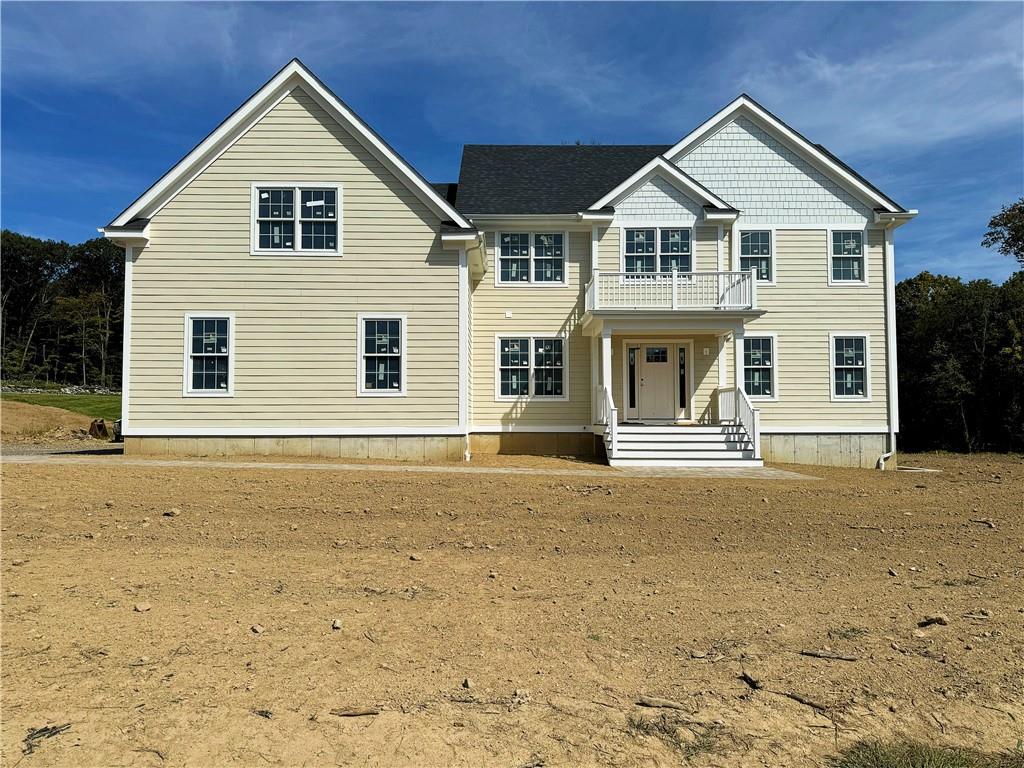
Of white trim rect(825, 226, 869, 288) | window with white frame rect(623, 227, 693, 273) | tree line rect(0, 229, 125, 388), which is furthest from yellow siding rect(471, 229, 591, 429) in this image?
tree line rect(0, 229, 125, 388)

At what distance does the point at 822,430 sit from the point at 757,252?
16.5ft

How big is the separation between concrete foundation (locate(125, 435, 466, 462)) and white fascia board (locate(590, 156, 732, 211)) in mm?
7255

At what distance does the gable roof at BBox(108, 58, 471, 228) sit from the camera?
1557 cm

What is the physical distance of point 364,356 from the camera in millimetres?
15938

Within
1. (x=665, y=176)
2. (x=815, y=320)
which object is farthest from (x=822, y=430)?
(x=665, y=176)

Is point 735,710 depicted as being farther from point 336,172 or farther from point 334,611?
→ point 336,172

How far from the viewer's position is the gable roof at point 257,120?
1557 centimetres

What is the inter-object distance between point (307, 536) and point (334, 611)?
104 inches

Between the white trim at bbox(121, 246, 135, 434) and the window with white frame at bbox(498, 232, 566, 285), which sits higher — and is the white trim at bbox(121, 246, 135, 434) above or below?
below

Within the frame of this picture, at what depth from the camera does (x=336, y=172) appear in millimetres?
15992

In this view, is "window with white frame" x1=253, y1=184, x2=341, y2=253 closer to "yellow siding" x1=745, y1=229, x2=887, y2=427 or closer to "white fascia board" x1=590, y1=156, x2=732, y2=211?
"white fascia board" x1=590, y1=156, x2=732, y2=211

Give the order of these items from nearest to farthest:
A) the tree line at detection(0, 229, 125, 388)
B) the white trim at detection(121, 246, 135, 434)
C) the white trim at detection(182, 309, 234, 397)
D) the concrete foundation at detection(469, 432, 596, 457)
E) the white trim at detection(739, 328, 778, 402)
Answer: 1. the white trim at detection(121, 246, 135, 434)
2. the white trim at detection(182, 309, 234, 397)
3. the concrete foundation at detection(469, 432, 596, 457)
4. the white trim at detection(739, 328, 778, 402)
5. the tree line at detection(0, 229, 125, 388)

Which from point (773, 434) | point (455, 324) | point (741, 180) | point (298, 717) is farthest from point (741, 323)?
point (298, 717)

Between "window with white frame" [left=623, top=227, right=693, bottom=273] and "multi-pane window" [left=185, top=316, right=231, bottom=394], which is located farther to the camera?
"window with white frame" [left=623, top=227, right=693, bottom=273]
